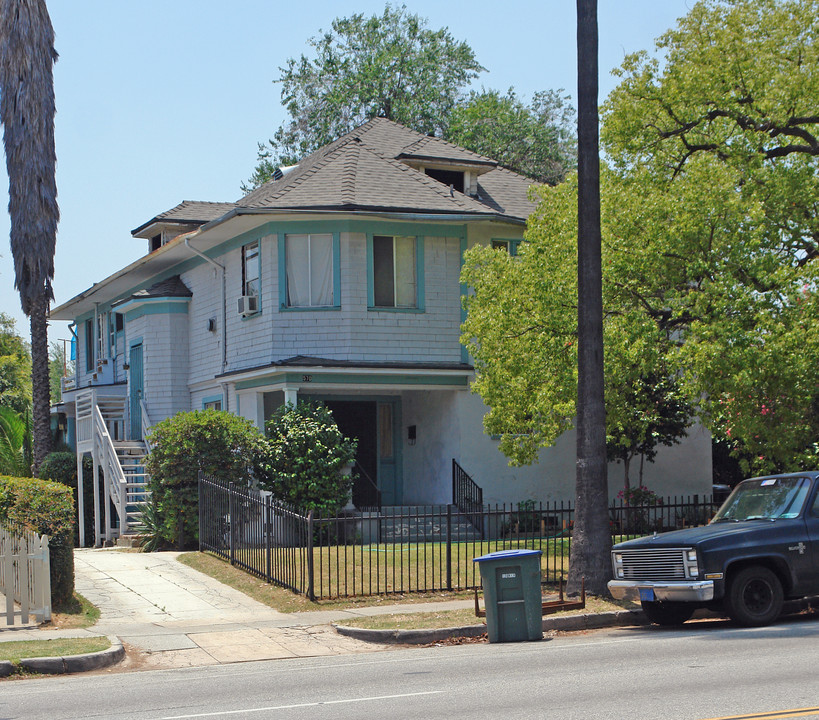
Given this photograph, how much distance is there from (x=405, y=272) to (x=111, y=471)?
8373 mm

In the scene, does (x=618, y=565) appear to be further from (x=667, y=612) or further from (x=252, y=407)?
(x=252, y=407)

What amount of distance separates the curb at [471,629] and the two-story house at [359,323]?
362 inches

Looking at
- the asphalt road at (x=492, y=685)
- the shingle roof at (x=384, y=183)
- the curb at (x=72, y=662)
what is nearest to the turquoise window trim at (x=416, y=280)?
the shingle roof at (x=384, y=183)

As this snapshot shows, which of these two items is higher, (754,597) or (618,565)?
(618,565)

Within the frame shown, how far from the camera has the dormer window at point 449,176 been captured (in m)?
27.4

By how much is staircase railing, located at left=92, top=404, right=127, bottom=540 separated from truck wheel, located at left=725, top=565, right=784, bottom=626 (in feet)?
48.7

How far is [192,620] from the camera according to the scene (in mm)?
14062

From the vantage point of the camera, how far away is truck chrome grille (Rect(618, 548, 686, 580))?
12516 millimetres

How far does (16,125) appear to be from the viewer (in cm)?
2700

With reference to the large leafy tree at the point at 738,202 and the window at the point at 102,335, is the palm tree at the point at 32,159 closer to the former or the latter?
the window at the point at 102,335

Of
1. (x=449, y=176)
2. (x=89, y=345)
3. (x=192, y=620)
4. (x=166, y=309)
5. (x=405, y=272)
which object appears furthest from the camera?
(x=89, y=345)

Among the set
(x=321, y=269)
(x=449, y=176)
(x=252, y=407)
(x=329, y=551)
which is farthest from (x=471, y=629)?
(x=449, y=176)

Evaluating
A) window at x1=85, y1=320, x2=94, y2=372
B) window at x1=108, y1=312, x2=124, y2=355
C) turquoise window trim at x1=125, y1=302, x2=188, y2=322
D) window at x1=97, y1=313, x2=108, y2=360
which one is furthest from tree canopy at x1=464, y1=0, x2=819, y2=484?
window at x1=85, y1=320, x2=94, y2=372

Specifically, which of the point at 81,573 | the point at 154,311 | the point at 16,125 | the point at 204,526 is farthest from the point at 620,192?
the point at 16,125
